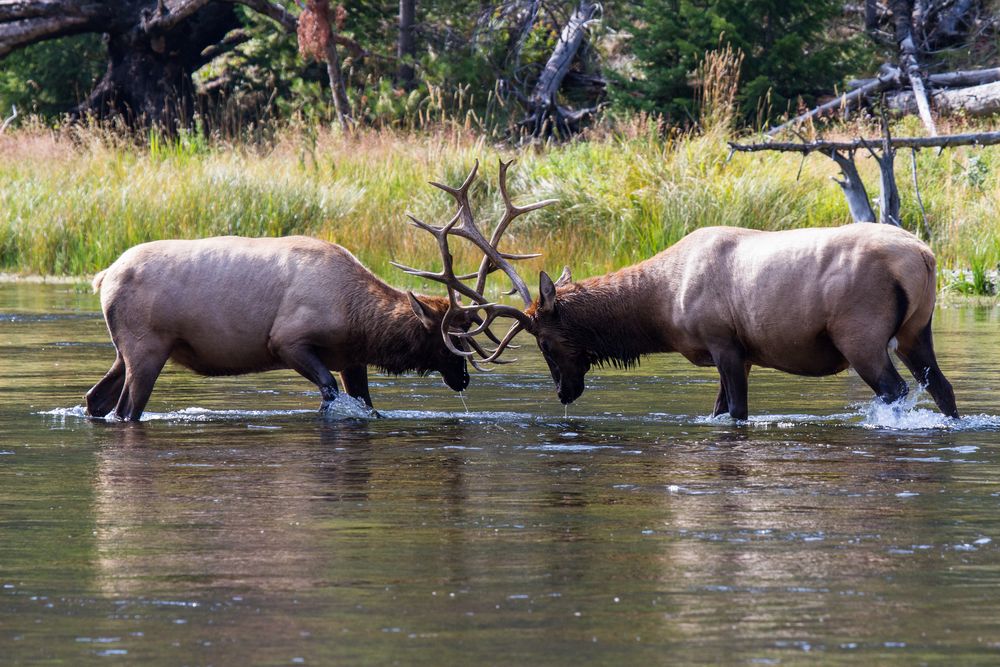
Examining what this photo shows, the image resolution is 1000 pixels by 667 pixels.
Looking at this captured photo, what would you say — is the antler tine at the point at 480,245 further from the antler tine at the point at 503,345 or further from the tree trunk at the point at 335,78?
the tree trunk at the point at 335,78

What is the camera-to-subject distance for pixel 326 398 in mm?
10625

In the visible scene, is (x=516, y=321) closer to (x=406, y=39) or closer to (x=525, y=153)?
(x=525, y=153)

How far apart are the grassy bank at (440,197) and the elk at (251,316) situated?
27.5ft

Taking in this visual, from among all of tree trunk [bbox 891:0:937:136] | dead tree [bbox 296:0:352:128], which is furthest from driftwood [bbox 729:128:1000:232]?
dead tree [bbox 296:0:352:128]

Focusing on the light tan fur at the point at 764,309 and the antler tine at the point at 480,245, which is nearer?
the light tan fur at the point at 764,309

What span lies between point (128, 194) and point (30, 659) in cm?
1708

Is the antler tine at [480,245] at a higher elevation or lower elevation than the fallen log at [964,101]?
lower

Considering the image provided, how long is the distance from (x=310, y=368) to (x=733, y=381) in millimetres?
2535

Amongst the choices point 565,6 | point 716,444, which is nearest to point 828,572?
point 716,444

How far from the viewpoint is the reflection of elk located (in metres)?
9.90

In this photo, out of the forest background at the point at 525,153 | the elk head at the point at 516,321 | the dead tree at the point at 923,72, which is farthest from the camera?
the dead tree at the point at 923,72

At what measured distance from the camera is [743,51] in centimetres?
2806

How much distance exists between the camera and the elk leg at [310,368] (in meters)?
10.6

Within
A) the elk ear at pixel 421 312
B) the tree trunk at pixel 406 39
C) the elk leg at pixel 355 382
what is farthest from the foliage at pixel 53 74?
the elk ear at pixel 421 312
